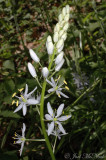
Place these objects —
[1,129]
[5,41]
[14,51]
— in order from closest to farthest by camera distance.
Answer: [1,129] → [14,51] → [5,41]

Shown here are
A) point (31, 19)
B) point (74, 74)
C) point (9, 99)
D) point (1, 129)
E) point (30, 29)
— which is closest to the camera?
point (9, 99)

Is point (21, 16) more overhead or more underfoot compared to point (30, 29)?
more overhead

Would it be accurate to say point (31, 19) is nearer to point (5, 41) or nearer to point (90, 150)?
point (5, 41)

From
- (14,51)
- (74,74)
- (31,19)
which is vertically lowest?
(74,74)

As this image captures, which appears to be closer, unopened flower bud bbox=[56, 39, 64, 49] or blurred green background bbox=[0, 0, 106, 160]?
unopened flower bud bbox=[56, 39, 64, 49]

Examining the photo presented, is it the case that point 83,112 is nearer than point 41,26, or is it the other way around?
point 83,112

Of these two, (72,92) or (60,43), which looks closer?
(60,43)

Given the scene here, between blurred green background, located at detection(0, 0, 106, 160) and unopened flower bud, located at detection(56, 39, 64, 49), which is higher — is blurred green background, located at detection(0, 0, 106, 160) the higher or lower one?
the lower one

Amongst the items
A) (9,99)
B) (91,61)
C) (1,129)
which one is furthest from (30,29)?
(9,99)

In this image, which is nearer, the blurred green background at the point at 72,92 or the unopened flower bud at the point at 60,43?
the unopened flower bud at the point at 60,43

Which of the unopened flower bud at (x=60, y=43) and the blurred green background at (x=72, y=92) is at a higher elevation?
the unopened flower bud at (x=60, y=43)

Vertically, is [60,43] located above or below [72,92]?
above
